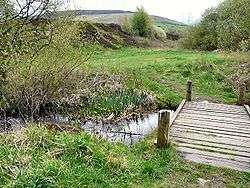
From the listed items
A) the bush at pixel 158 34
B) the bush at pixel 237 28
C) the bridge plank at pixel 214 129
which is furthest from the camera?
the bush at pixel 158 34

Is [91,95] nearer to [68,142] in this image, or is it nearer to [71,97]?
[71,97]

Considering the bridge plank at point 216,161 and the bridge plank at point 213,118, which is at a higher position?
the bridge plank at point 216,161

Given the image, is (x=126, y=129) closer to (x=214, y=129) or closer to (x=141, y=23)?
(x=214, y=129)

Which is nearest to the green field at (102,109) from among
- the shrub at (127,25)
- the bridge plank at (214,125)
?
the bridge plank at (214,125)

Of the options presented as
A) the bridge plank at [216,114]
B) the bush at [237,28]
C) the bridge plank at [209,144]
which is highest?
the bush at [237,28]

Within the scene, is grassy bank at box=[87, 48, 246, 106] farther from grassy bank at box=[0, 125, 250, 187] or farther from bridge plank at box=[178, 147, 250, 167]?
grassy bank at box=[0, 125, 250, 187]

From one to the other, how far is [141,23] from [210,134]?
35736 millimetres

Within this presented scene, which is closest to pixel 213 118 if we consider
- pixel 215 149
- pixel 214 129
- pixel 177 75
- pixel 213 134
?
pixel 214 129

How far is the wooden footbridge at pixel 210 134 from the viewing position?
9.02 metres

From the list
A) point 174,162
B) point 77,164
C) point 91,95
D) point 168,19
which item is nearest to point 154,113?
point 91,95

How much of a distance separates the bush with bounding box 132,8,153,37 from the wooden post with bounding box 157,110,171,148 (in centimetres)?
3637

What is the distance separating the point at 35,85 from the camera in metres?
14.1

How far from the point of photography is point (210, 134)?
10805 millimetres

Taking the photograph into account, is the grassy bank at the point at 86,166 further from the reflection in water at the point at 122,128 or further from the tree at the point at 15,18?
the reflection in water at the point at 122,128
